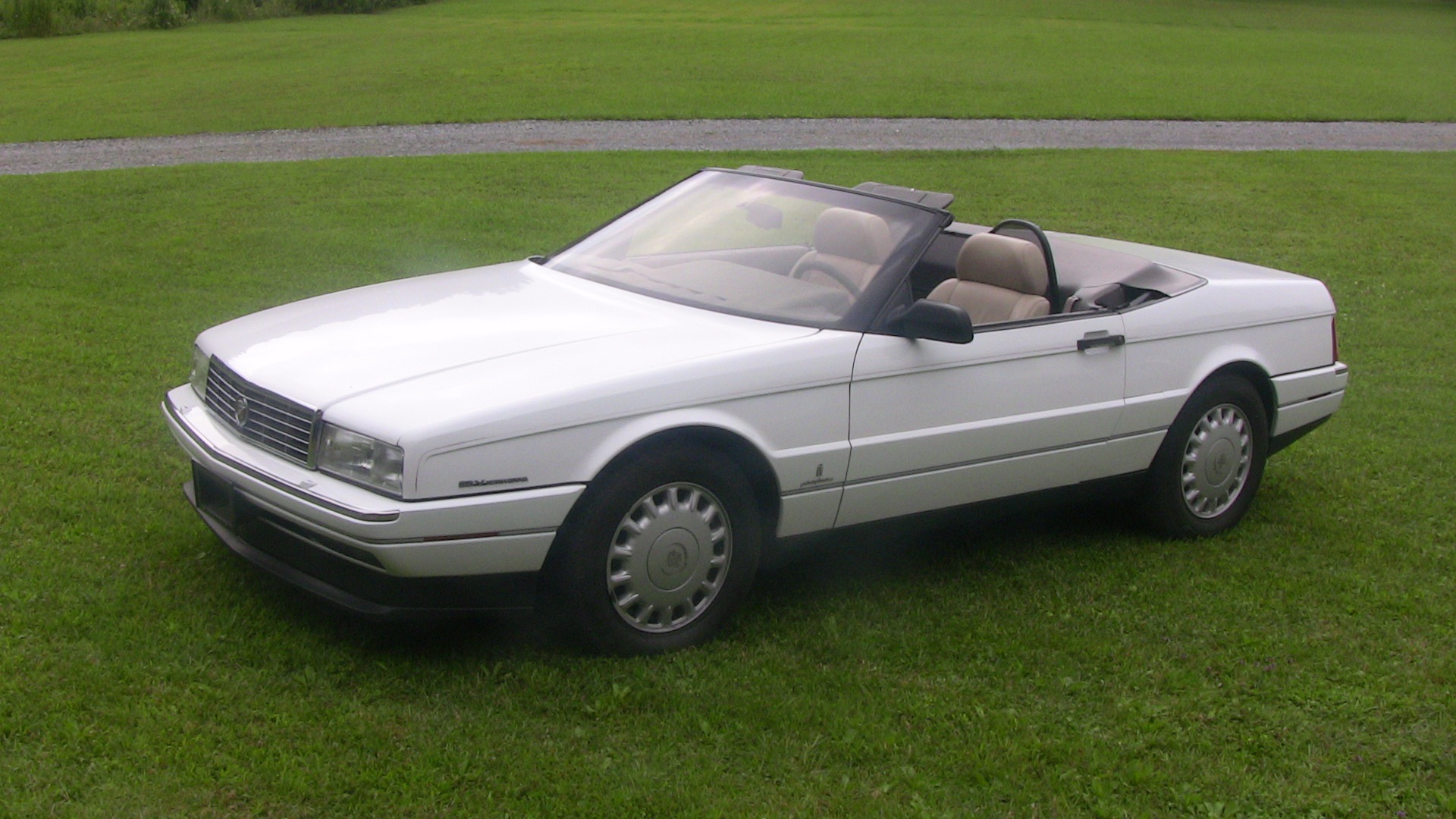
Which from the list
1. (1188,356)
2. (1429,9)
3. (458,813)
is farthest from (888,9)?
(458,813)

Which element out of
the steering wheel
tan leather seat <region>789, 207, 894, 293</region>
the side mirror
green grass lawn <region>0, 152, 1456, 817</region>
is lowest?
green grass lawn <region>0, 152, 1456, 817</region>

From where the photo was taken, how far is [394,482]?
12.4ft

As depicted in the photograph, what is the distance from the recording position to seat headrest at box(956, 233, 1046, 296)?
5336 mm

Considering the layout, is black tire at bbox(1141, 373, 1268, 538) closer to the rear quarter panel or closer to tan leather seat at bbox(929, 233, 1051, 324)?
the rear quarter panel

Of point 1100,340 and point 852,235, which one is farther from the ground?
point 852,235

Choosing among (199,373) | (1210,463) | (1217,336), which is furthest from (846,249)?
(199,373)

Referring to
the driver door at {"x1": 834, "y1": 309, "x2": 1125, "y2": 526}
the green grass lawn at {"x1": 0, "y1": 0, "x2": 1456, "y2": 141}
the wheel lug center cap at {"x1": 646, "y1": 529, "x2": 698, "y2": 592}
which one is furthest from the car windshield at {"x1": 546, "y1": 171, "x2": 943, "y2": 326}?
the green grass lawn at {"x1": 0, "y1": 0, "x2": 1456, "y2": 141}

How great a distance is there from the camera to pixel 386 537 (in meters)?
3.74

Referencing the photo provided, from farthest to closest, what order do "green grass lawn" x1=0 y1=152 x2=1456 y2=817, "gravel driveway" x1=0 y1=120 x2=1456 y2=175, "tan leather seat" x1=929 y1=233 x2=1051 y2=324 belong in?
"gravel driveway" x1=0 y1=120 x2=1456 y2=175, "tan leather seat" x1=929 y1=233 x2=1051 y2=324, "green grass lawn" x1=0 y1=152 x2=1456 y2=817

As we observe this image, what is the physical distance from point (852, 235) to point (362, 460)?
2.10 metres

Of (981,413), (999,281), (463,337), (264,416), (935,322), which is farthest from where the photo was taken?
(999,281)

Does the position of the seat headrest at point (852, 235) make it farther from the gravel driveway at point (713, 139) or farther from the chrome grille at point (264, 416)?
the gravel driveway at point (713, 139)

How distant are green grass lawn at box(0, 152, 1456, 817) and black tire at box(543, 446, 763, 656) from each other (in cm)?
12

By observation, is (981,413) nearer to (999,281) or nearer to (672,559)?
(999,281)
